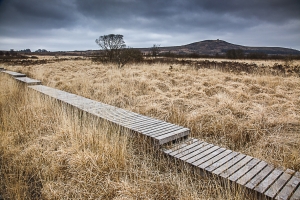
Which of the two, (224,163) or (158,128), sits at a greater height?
(158,128)

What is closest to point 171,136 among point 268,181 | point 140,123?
point 140,123

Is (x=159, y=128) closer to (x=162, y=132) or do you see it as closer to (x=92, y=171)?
(x=162, y=132)

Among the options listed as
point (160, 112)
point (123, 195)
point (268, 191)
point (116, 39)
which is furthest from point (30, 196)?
point (116, 39)

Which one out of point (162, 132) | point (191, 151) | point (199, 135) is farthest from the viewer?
point (199, 135)

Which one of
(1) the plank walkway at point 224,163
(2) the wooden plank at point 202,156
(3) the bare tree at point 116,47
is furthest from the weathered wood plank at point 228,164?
(3) the bare tree at point 116,47

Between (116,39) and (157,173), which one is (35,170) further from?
(116,39)

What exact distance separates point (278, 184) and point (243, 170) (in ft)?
1.07

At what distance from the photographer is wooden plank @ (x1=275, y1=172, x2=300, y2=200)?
183 cm

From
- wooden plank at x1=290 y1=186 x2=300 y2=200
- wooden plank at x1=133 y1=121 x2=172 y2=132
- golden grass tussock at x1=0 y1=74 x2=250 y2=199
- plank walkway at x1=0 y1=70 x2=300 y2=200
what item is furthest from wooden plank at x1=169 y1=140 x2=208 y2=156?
wooden plank at x1=290 y1=186 x2=300 y2=200

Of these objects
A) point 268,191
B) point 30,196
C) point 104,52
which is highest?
point 104,52

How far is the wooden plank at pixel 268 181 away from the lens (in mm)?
1908

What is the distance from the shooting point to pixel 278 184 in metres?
2.00

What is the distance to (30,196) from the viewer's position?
226 cm

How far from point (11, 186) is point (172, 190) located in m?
1.78
